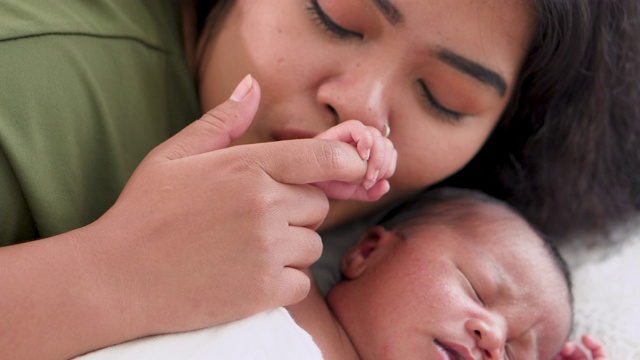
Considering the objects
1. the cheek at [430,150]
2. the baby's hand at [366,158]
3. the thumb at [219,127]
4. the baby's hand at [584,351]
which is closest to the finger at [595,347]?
the baby's hand at [584,351]

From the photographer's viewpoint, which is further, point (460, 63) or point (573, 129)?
point (573, 129)

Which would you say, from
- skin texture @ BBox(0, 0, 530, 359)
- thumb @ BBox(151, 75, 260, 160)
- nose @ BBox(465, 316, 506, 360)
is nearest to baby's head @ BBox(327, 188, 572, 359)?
nose @ BBox(465, 316, 506, 360)

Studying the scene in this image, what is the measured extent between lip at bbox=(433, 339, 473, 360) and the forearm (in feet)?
1.50

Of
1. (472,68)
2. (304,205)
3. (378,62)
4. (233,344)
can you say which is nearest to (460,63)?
(472,68)

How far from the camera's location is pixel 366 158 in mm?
989

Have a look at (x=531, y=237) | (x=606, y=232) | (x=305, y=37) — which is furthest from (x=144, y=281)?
(x=606, y=232)

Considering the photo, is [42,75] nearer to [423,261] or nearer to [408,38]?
[408,38]

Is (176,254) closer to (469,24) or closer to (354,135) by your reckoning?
(354,135)

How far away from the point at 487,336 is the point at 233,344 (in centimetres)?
41

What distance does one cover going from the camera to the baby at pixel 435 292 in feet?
3.43

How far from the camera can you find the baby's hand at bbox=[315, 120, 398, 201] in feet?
3.21

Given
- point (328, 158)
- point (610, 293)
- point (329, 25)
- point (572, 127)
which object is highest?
point (329, 25)

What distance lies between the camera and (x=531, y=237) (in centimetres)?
123

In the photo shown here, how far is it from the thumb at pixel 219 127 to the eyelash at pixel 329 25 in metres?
0.15
